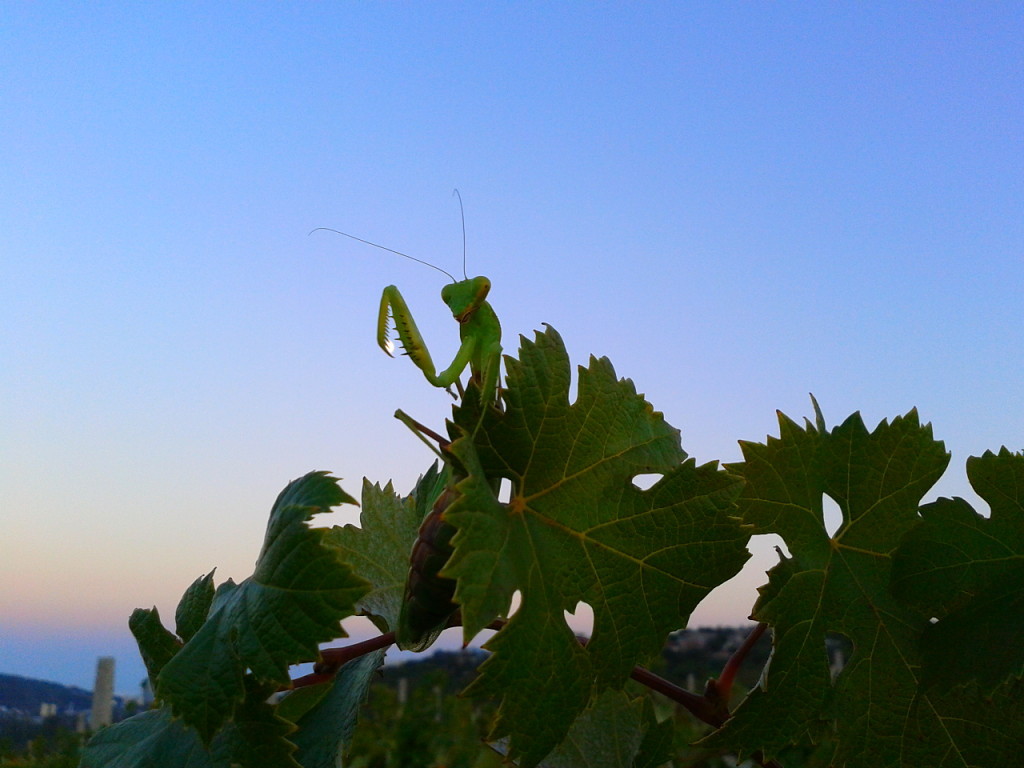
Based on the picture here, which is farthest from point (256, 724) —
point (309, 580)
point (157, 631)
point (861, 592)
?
point (861, 592)

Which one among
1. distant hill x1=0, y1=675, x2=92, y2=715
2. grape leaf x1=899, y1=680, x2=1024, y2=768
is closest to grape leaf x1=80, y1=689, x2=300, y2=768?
grape leaf x1=899, y1=680, x2=1024, y2=768

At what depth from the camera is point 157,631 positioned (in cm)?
112

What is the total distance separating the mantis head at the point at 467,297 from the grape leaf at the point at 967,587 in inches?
23.6

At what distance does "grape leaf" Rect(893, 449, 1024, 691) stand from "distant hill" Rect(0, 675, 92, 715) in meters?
7.82

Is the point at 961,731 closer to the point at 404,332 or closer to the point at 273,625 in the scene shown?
the point at 273,625

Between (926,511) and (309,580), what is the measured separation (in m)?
0.70

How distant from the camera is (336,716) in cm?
104

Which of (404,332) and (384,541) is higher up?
(404,332)

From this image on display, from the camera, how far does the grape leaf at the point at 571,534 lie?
795 mm

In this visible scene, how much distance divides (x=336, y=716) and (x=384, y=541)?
0.26 metres

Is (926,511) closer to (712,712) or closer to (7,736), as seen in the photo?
(712,712)

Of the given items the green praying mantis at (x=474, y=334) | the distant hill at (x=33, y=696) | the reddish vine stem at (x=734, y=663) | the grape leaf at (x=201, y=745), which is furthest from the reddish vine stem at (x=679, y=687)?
the distant hill at (x=33, y=696)

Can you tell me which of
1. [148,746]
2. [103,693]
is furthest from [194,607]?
[103,693]

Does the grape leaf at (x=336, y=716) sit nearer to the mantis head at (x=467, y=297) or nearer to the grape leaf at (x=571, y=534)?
the grape leaf at (x=571, y=534)
